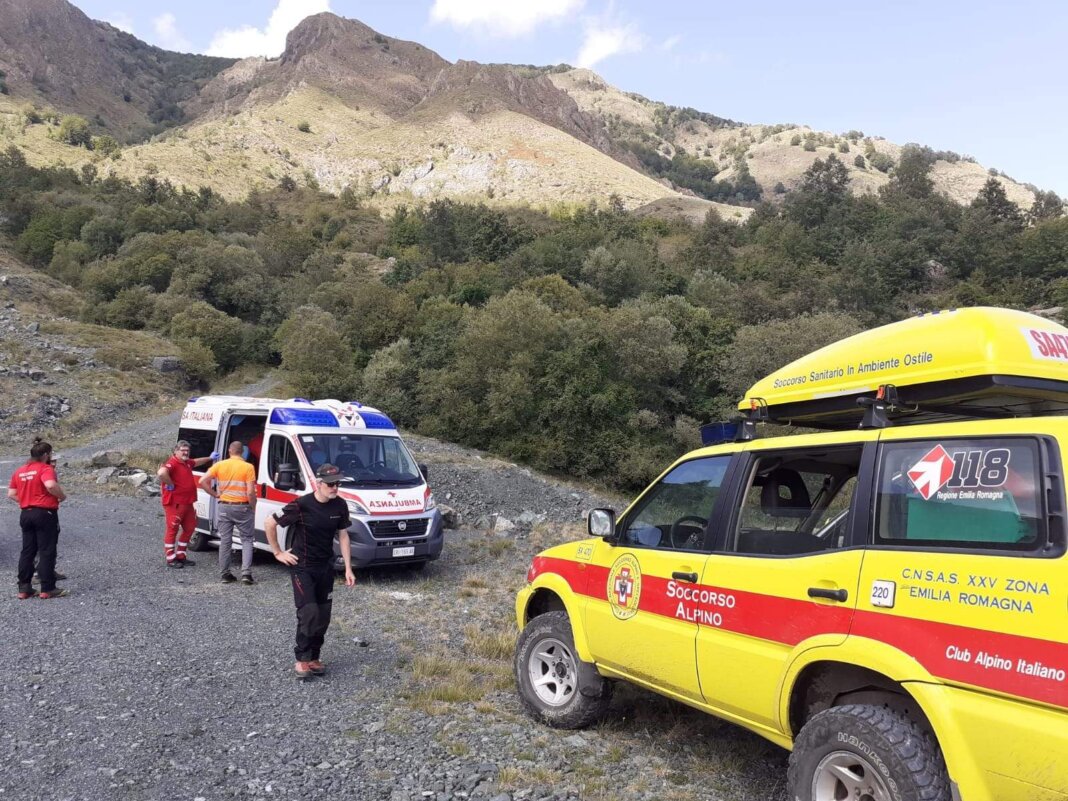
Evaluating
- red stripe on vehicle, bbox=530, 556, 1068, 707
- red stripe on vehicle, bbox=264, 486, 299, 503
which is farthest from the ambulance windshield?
red stripe on vehicle, bbox=530, 556, 1068, 707

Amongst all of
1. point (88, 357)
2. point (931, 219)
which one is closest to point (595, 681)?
point (88, 357)

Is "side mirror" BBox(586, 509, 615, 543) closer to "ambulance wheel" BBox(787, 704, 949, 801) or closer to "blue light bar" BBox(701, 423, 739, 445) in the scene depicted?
"blue light bar" BBox(701, 423, 739, 445)

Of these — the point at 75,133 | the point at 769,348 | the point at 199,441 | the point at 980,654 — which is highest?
the point at 75,133

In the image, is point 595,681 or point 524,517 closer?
point 595,681

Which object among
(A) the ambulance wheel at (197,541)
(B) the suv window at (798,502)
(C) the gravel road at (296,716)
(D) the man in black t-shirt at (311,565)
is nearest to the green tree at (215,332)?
(A) the ambulance wheel at (197,541)

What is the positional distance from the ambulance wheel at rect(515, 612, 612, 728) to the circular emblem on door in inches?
22.1

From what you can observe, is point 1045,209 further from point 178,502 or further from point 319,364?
point 178,502

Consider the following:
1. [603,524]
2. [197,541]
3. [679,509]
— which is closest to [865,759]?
[679,509]

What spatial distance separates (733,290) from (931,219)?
80.7 feet

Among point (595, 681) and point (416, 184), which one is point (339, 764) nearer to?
point (595, 681)

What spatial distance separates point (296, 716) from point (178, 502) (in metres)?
6.11

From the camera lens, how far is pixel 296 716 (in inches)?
212

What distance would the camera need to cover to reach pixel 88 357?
32906 millimetres

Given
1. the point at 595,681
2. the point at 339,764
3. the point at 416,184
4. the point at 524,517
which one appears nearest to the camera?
the point at 339,764
